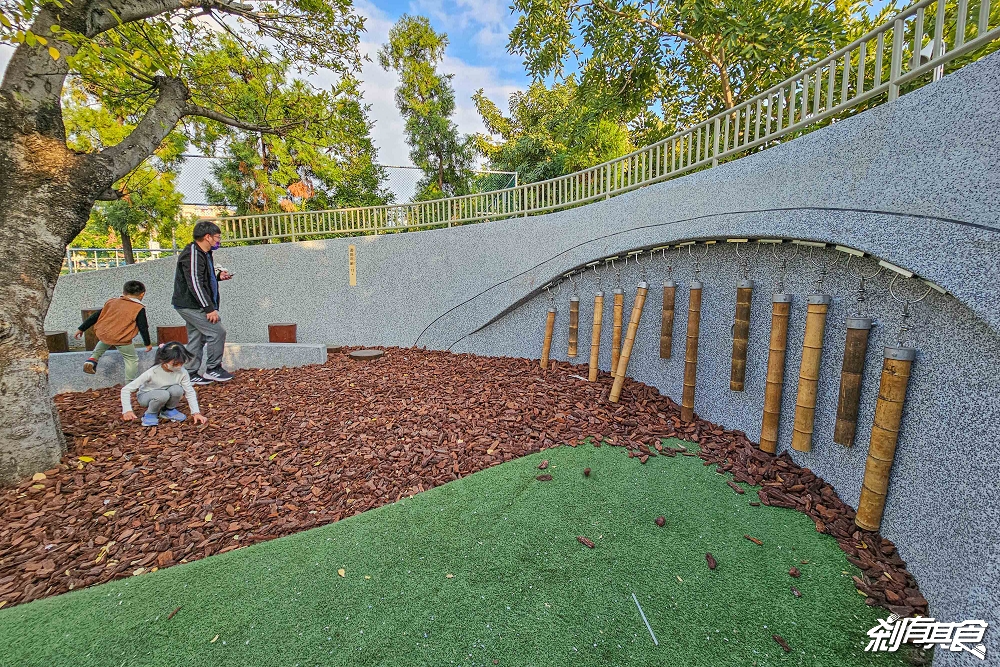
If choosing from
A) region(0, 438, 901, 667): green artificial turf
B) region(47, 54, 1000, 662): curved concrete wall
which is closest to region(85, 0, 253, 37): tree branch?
region(0, 438, 901, 667): green artificial turf

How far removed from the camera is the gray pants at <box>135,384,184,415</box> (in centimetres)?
360

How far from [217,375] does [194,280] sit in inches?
45.4

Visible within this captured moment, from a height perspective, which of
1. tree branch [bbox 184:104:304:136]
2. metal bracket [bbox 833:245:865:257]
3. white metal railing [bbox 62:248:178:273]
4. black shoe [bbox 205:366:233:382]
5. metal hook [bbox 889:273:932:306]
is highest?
tree branch [bbox 184:104:304:136]

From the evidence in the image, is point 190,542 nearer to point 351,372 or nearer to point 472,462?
point 472,462

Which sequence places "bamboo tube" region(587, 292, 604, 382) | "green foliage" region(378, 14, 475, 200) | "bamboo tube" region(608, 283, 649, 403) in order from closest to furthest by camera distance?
"bamboo tube" region(608, 283, 649, 403) → "bamboo tube" region(587, 292, 604, 382) → "green foliage" region(378, 14, 475, 200)

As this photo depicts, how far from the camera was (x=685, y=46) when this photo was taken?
7.65m

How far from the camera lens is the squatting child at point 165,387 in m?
A: 3.56

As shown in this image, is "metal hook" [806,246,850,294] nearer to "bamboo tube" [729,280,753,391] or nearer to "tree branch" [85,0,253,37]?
"bamboo tube" [729,280,753,391]

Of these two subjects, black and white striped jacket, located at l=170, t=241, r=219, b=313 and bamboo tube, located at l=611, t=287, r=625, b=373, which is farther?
black and white striped jacket, located at l=170, t=241, r=219, b=313

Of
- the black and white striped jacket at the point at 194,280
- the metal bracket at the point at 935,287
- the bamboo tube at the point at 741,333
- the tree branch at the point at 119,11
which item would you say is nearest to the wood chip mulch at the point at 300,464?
the bamboo tube at the point at 741,333

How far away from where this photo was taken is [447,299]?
6820 mm

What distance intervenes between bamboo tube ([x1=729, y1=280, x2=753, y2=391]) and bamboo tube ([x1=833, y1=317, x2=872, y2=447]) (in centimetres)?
75

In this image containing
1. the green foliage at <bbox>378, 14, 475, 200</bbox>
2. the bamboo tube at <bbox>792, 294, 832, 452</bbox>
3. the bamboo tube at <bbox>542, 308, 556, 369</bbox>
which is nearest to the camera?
the bamboo tube at <bbox>792, 294, 832, 452</bbox>

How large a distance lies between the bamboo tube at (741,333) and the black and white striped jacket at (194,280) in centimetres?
533
